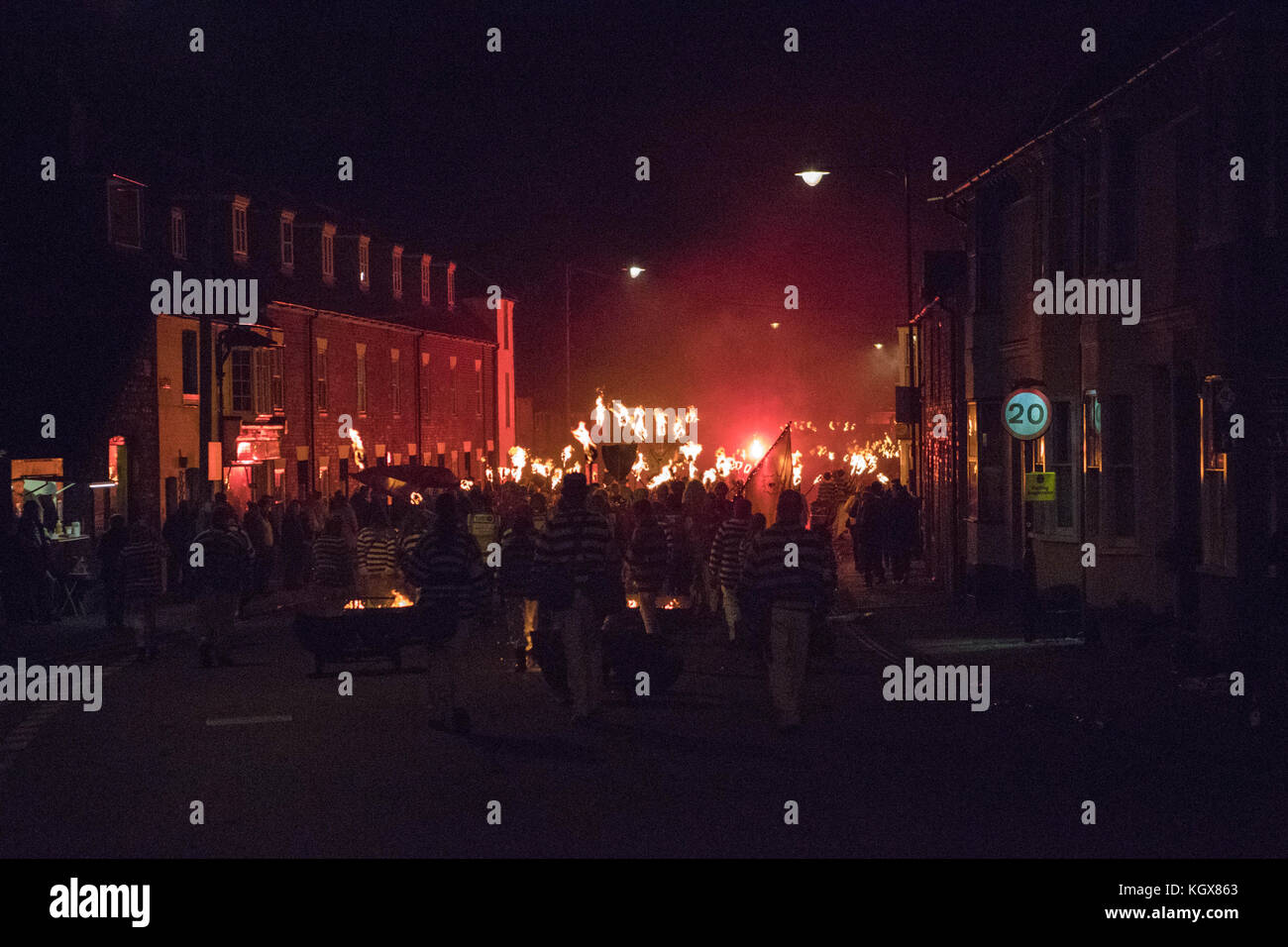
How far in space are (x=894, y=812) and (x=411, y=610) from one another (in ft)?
23.8

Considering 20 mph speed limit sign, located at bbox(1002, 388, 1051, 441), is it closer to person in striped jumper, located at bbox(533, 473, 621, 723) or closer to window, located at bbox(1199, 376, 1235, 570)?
window, located at bbox(1199, 376, 1235, 570)

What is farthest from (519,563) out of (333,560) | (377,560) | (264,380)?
(264,380)

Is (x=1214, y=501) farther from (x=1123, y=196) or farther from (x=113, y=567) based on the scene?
(x=113, y=567)

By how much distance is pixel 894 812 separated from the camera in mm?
9766

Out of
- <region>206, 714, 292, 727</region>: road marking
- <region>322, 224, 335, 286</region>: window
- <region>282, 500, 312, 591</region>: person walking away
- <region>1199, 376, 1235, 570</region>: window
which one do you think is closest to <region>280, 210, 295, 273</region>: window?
<region>322, 224, 335, 286</region>: window

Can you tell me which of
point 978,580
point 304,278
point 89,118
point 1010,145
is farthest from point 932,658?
point 304,278

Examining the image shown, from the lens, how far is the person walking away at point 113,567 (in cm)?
2430

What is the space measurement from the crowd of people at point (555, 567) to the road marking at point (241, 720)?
57.2 inches

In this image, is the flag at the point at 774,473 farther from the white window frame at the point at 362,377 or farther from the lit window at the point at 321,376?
the white window frame at the point at 362,377

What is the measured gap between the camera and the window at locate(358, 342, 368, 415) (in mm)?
51031

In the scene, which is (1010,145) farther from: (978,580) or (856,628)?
(856,628)

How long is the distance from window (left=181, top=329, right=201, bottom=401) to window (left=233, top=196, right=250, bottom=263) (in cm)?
347

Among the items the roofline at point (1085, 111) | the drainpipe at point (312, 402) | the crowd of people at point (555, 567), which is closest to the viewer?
the crowd of people at point (555, 567)

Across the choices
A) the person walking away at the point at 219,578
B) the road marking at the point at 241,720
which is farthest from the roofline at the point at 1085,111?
the road marking at the point at 241,720
